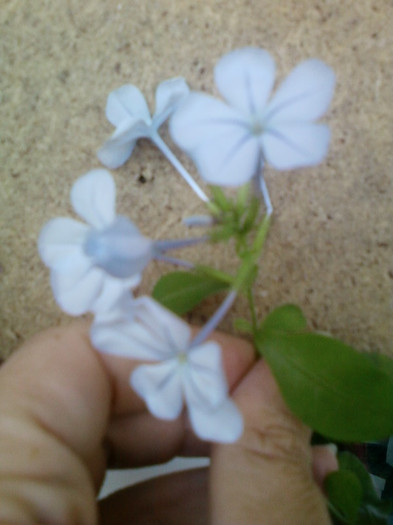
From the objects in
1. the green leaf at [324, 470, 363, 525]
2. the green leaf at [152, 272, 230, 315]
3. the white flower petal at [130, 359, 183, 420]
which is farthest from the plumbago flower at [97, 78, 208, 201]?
the green leaf at [324, 470, 363, 525]

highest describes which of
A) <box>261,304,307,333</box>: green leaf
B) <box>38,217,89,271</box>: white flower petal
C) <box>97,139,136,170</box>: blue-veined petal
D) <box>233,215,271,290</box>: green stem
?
<box>97,139,136,170</box>: blue-veined petal

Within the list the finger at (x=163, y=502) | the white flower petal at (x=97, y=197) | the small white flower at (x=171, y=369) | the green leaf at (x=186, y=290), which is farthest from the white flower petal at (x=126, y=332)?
the finger at (x=163, y=502)

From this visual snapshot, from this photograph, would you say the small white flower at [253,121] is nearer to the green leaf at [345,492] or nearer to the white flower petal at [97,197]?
the white flower petal at [97,197]

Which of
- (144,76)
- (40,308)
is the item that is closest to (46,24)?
(144,76)

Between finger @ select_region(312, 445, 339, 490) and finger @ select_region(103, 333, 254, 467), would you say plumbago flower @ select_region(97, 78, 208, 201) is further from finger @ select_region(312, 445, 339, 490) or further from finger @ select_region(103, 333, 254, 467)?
finger @ select_region(312, 445, 339, 490)

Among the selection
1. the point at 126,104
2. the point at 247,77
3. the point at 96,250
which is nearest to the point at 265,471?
the point at 96,250
